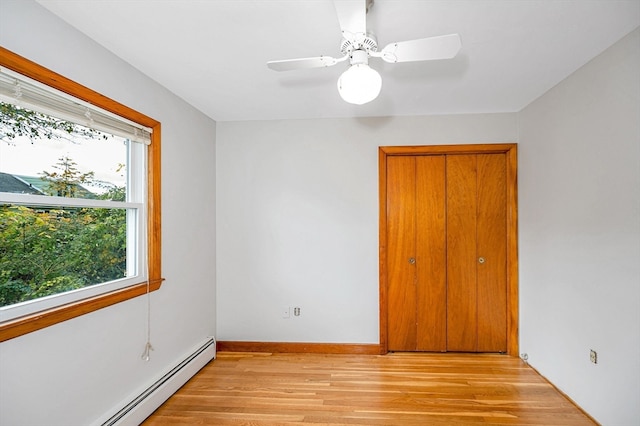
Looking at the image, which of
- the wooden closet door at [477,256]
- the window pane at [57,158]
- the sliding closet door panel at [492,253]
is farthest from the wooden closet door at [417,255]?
the window pane at [57,158]

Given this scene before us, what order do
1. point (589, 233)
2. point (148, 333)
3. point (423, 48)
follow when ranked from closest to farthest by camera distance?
point (423, 48), point (589, 233), point (148, 333)

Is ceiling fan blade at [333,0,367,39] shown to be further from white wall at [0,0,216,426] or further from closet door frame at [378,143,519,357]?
closet door frame at [378,143,519,357]

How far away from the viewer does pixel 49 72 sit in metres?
1.56

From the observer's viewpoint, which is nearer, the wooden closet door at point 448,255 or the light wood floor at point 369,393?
the light wood floor at point 369,393

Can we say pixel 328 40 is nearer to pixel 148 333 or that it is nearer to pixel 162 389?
pixel 148 333

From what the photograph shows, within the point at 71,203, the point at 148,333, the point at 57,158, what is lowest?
the point at 148,333

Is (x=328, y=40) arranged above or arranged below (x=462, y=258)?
above

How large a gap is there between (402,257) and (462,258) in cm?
61

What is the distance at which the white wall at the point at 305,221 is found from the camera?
324 centimetres

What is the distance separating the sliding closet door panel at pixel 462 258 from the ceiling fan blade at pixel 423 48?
6.38 ft

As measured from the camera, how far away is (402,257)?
323cm

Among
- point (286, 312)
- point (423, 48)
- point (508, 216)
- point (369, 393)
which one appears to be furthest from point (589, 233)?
point (286, 312)

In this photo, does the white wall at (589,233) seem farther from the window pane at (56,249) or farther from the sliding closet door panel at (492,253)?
the window pane at (56,249)

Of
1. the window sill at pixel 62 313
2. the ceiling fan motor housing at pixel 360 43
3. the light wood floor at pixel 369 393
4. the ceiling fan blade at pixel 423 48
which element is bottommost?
the light wood floor at pixel 369 393
